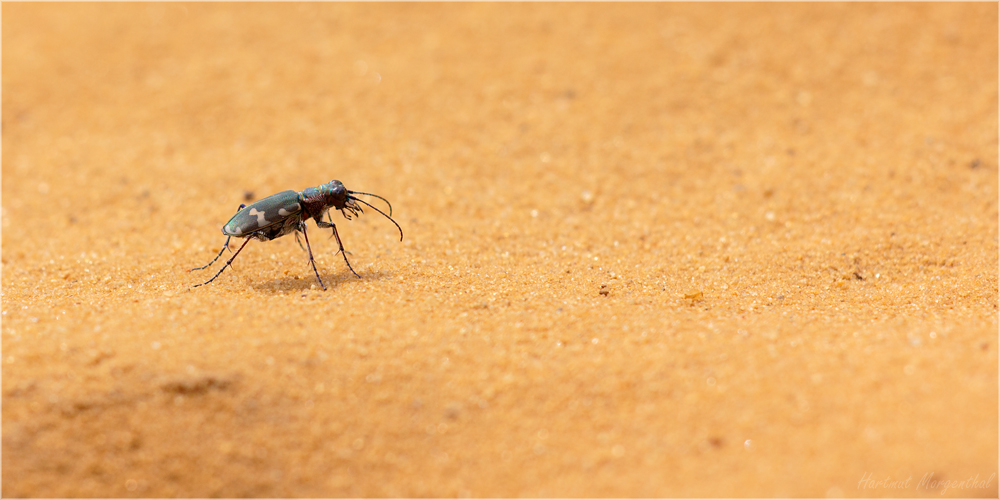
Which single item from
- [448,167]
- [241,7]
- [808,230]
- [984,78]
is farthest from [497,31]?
[984,78]

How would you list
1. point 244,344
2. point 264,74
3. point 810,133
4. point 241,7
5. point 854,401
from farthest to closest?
point 241,7, point 264,74, point 810,133, point 244,344, point 854,401

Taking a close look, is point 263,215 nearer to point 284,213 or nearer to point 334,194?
point 284,213

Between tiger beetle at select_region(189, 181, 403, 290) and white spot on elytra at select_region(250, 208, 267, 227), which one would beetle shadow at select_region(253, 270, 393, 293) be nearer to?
tiger beetle at select_region(189, 181, 403, 290)

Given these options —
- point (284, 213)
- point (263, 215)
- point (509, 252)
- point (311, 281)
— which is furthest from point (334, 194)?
point (509, 252)

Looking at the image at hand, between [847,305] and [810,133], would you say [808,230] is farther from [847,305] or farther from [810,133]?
[810,133]

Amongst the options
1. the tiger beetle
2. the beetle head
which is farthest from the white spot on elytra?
the beetle head

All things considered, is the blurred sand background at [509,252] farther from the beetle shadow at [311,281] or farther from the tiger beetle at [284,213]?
the tiger beetle at [284,213]
